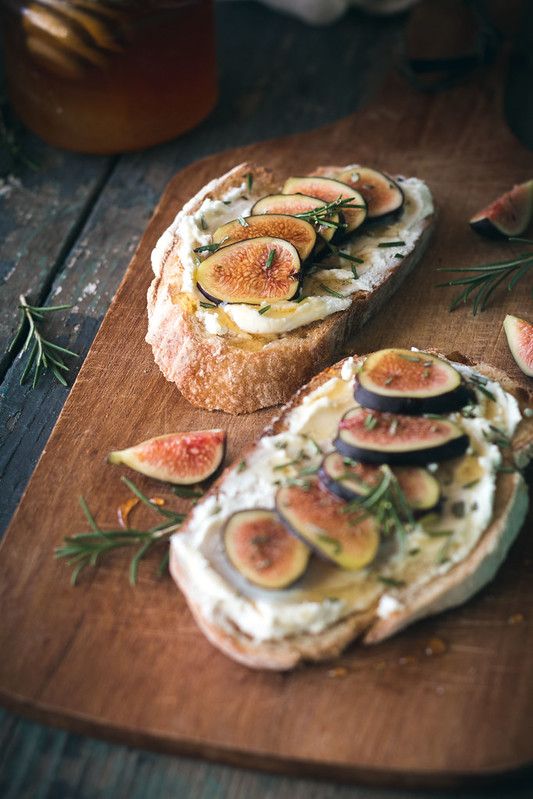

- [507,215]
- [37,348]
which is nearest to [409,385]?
[507,215]

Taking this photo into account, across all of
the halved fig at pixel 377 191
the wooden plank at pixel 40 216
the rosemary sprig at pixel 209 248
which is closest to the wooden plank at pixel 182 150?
the wooden plank at pixel 40 216

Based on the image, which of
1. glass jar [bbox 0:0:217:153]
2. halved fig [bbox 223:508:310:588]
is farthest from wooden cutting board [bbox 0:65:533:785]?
glass jar [bbox 0:0:217:153]

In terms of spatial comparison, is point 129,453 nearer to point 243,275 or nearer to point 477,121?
point 243,275

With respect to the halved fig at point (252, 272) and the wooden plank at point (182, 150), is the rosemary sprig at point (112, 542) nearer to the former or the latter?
the wooden plank at point (182, 150)

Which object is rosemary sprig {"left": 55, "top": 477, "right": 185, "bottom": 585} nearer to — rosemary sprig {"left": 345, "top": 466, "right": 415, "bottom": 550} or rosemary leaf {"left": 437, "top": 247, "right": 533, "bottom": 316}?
rosemary sprig {"left": 345, "top": 466, "right": 415, "bottom": 550}

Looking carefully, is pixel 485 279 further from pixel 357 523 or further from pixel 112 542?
pixel 112 542

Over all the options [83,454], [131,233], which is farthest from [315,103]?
[83,454]
